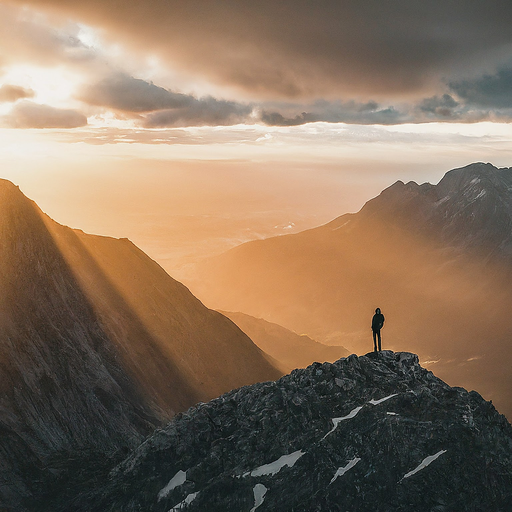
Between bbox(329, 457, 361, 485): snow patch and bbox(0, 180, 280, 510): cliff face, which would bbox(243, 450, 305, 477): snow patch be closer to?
bbox(329, 457, 361, 485): snow patch

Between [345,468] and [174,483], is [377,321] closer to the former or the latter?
[345,468]

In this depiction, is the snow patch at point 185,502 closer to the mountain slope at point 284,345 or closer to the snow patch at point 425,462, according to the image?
the snow patch at point 425,462

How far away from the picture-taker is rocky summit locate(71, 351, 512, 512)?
40500 mm

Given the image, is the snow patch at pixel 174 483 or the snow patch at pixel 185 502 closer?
the snow patch at pixel 185 502

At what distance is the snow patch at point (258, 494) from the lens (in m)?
40.5

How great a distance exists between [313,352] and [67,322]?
368 ft

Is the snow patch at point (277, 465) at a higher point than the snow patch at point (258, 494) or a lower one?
higher

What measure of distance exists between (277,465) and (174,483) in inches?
342

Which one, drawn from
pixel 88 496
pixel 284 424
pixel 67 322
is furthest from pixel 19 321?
pixel 284 424

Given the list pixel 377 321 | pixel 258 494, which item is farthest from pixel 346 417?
pixel 258 494

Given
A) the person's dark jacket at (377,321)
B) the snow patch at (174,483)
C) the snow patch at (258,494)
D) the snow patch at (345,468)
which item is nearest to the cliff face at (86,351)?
the snow patch at (174,483)

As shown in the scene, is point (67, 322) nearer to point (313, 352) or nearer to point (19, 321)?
point (19, 321)

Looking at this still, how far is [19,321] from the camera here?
7119cm

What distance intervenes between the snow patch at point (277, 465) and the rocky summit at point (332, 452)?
9cm
